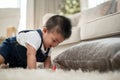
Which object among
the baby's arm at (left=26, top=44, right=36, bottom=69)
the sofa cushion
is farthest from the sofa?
the baby's arm at (left=26, top=44, right=36, bottom=69)

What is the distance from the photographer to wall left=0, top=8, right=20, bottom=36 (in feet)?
9.14

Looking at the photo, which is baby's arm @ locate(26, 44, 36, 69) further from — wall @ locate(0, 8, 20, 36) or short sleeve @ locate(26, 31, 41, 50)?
wall @ locate(0, 8, 20, 36)

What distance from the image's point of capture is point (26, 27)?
2.94 meters

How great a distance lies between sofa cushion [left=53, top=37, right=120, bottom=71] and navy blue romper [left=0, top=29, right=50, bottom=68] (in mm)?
295

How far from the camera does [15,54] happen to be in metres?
1.39

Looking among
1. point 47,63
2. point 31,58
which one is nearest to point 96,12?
point 47,63

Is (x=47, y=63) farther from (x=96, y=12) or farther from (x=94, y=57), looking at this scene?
(x=96, y=12)

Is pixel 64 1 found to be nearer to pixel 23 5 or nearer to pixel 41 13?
pixel 41 13

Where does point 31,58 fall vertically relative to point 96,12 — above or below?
below

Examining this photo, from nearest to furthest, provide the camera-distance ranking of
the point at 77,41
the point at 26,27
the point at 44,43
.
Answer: the point at 44,43 → the point at 77,41 → the point at 26,27

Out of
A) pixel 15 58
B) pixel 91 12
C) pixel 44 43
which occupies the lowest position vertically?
pixel 15 58

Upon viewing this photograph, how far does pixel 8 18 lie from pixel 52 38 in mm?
1802

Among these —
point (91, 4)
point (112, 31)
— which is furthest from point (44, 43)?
point (91, 4)

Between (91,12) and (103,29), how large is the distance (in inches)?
19.4
